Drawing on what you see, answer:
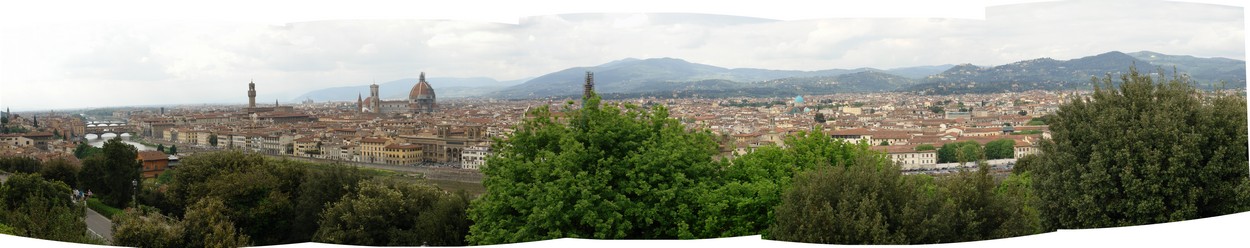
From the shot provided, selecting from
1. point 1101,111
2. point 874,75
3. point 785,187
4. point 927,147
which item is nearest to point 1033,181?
point 1101,111

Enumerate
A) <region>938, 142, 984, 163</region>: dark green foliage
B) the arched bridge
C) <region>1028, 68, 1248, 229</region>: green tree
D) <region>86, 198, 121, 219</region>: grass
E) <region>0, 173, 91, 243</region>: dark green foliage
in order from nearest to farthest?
<region>1028, 68, 1248, 229</region>: green tree, <region>0, 173, 91, 243</region>: dark green foliage, <region>938, 142, 984, 163</region>: dark green foliage, <region>86, 198, 121, 219</region>: grass, the arched bridge

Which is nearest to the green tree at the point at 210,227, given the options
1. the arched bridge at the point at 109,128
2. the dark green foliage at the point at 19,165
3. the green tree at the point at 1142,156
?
the dark green foliage at the point at 19,165

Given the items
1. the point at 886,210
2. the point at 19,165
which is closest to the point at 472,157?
the point at 19,165

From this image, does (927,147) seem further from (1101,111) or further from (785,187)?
(785,187)

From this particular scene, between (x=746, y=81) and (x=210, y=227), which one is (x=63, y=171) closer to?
(x=210, y=227)

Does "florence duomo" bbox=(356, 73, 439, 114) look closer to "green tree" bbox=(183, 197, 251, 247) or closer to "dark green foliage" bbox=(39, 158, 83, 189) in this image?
"green tree" bbox=(183, 197, 251, 247)

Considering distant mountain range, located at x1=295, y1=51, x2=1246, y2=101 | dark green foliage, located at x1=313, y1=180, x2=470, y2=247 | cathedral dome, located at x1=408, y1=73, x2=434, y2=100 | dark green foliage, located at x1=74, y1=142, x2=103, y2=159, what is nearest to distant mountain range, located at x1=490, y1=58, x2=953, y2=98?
distant mountain range, located at x1=295, y1=51, x2=1246, y2=101
